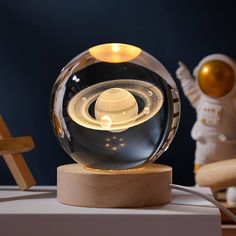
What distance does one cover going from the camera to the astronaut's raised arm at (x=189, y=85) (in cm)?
137

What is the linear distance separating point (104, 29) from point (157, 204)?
2.93 feet

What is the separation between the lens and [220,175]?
1.12 meters

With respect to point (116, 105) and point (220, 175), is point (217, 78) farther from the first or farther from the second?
point (116, 105)

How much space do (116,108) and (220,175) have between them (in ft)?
1.74

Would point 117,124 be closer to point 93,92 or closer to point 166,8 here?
point 93,92

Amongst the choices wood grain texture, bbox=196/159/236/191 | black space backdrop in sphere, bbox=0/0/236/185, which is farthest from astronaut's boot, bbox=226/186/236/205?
black space backdrop in sphere, bbox=0/0/236/185

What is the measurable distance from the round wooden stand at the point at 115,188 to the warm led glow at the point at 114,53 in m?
0.14

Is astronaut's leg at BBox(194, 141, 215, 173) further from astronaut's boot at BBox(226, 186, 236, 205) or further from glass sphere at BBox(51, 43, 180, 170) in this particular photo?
glass sphere at BBox(51, 43, 180, 170)

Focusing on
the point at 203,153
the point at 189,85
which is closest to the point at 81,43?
the point at 189,85

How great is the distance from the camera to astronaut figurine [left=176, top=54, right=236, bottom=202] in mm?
1303
